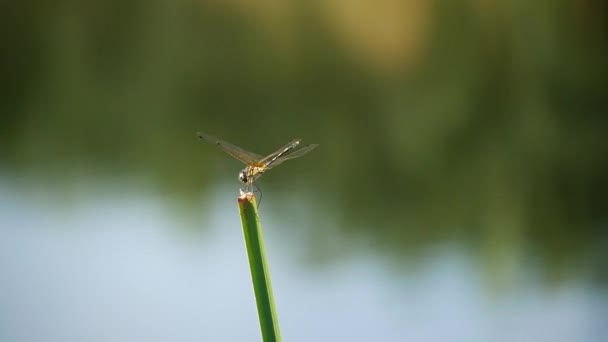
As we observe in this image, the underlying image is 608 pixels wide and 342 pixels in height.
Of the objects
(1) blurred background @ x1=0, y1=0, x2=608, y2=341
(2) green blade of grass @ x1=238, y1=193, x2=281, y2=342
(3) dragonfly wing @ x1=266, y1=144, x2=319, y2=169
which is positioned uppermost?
(1) blurred background @ x1=0, y1=0, x2=608, y2=341

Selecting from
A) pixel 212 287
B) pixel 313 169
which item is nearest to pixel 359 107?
pixel 313 169

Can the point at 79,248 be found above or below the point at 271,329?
above

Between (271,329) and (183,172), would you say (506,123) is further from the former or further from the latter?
(271,329)

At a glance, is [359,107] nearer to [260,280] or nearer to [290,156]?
[290,156]

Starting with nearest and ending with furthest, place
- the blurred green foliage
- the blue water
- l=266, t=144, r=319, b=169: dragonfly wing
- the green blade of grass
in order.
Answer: the green blade of grass, l=266, t=144, r=319, b=169: dragonfly wing, the blue water, the blurred green foliage

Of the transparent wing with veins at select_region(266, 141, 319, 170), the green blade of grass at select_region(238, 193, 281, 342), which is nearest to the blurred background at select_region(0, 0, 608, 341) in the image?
the transparent wing with veins at select_region(266, 141, 319, 170)

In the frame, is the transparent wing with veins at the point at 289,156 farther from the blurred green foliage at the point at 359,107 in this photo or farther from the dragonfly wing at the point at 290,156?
the blurred green foliage at the point at 359,107

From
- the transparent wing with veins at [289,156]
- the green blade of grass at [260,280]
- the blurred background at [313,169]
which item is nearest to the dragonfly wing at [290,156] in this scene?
the transparent wing with veins at [289,156]

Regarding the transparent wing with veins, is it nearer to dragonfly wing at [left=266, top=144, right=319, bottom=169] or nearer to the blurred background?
dragonfly wing at [left=266, top=144, right=319, bottom=169]

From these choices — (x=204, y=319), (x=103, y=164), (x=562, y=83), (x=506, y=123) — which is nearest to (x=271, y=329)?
(x=204, y=319)
